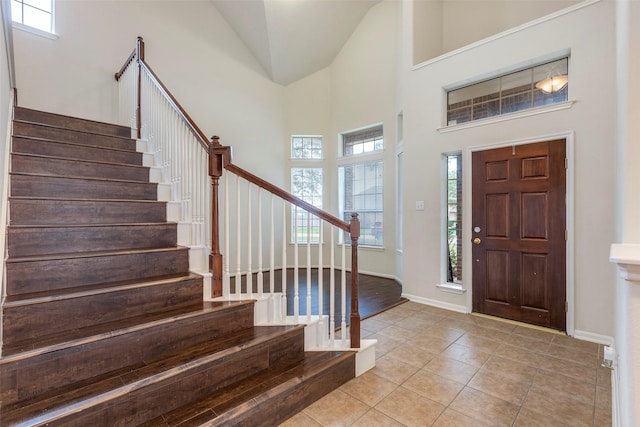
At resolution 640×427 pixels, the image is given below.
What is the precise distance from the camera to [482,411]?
5.95 feet

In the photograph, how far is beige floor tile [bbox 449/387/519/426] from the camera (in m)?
1.74

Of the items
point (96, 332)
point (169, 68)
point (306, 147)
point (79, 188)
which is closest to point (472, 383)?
point (96, 332)

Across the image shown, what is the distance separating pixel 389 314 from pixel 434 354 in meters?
0.94

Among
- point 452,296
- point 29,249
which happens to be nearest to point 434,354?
point 452,296

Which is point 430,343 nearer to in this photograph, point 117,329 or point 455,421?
point 455,421

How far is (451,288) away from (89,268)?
353 centimetres

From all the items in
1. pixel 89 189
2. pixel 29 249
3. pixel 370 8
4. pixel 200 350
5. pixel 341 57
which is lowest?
pixel 200 350

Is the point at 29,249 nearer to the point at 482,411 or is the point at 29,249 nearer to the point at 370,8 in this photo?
the point at 482,411

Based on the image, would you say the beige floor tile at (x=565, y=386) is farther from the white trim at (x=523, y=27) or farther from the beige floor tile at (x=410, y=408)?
the white trim at (x=523, y=27)

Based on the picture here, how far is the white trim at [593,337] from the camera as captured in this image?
2.64 meters

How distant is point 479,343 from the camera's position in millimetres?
2699

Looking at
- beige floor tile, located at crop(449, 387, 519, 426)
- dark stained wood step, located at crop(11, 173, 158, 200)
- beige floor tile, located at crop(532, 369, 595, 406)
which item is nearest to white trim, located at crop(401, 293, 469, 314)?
beige floor tile, located at crop(532, 369, 595, 406)

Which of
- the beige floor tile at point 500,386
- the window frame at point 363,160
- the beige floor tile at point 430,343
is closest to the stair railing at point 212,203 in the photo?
the beige floor tile at point 430,343

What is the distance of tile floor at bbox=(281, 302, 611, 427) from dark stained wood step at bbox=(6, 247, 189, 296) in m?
1.32
